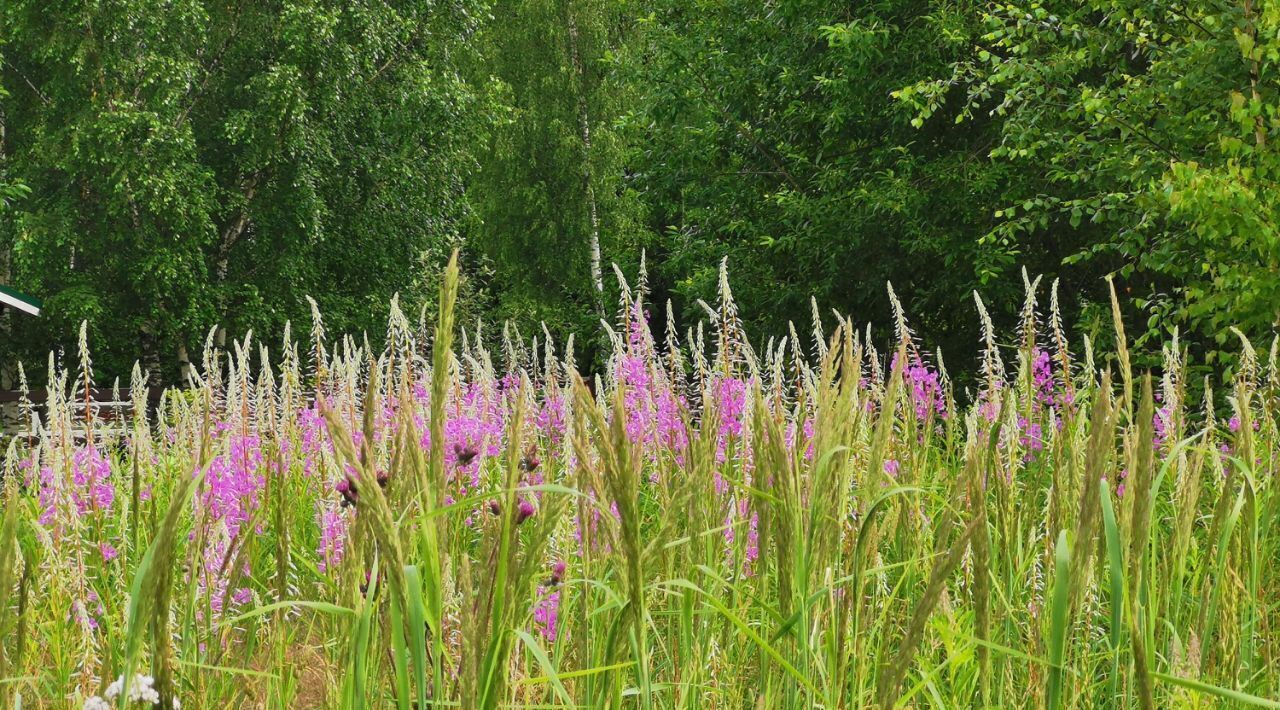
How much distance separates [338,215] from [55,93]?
16.7ft

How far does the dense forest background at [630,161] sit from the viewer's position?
295 inches

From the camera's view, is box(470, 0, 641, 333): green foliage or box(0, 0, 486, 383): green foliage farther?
box(470, 0, 641, 333): green foliage

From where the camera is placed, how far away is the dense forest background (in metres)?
7.50

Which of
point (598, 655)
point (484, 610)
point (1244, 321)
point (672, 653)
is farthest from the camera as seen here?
point (1244, 321)

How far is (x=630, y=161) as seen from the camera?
1686 centimetres

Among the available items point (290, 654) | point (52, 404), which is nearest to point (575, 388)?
point (290, 654)

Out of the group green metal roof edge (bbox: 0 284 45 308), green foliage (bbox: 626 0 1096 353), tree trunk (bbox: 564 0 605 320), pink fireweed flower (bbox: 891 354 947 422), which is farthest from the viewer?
tree trunk (bbox: 564 0 605 320)

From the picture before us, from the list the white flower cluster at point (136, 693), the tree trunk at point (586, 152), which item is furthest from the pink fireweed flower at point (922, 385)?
the tree trunk at point (586, 152)

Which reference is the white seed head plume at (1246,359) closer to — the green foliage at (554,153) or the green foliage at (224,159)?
the green foliage at (224,159)

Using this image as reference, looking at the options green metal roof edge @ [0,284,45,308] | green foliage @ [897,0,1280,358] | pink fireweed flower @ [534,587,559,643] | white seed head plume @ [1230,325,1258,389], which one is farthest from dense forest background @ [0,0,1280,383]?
pink fireweed flower @ [534,587,559,643]

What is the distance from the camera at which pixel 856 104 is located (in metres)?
13.7

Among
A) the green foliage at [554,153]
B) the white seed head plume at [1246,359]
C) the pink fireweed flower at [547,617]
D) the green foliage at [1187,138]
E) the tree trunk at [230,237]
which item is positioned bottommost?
the pink fireweed flower at [547,617]

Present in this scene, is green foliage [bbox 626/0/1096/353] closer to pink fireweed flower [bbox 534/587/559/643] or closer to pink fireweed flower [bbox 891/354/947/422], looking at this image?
pink fireweed flower [bbox 891/354/947/422]

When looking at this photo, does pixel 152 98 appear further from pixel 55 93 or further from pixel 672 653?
pixel 672 653
